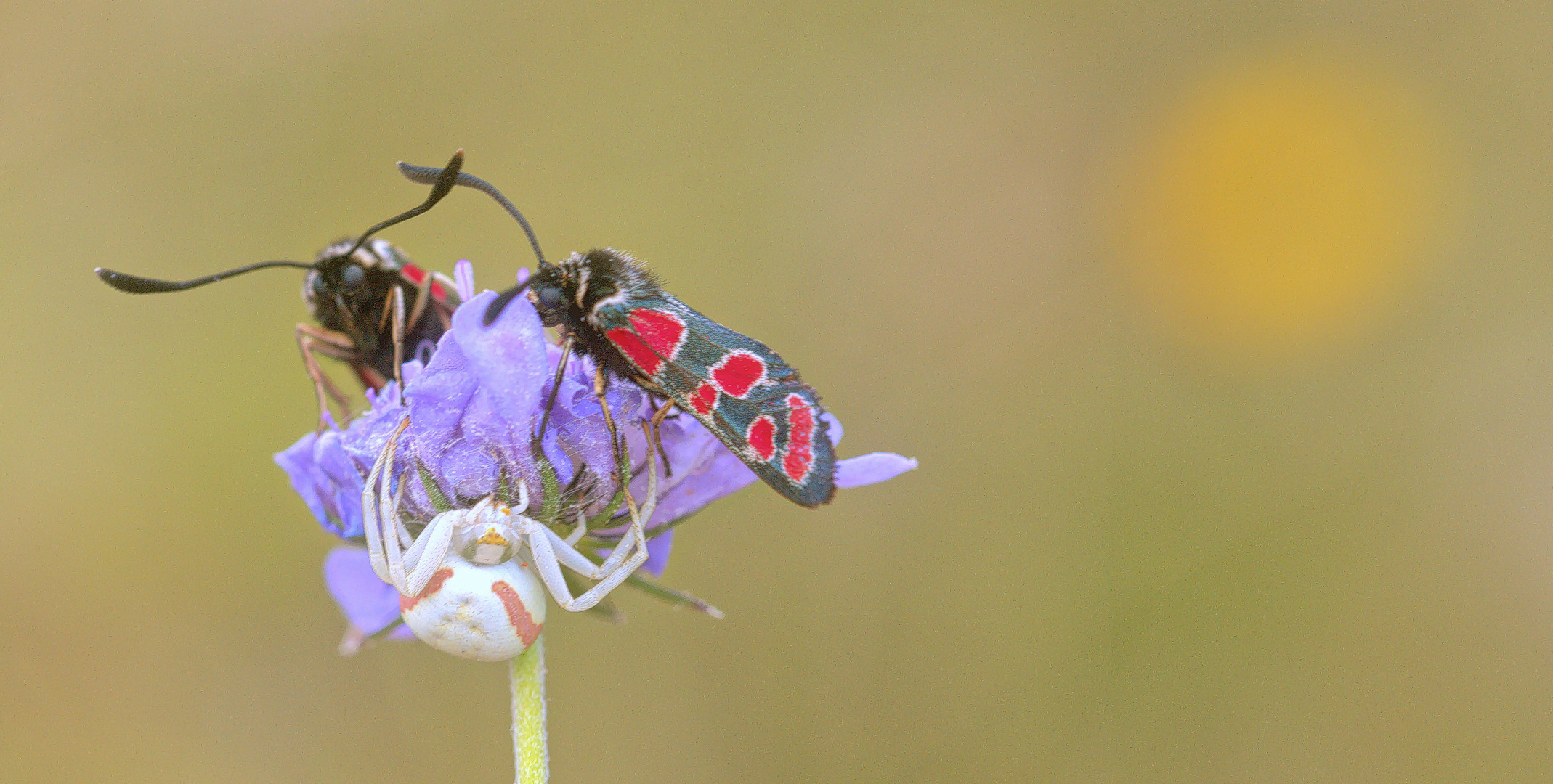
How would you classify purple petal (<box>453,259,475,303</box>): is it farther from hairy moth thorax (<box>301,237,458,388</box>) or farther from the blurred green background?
the blurred green background

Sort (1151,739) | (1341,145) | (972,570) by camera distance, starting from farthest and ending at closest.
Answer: (1341,145) < (972,570) < (1151,739)

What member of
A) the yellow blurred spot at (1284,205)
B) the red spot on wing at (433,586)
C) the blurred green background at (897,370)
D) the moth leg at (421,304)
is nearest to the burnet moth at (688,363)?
the red spot on wing at (433,586)

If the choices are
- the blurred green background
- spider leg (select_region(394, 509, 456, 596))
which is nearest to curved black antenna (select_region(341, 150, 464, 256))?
spider leg (select_region(394, 509, 456, 596))

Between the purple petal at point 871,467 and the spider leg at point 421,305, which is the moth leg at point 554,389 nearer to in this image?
the purple petal at point 871,467

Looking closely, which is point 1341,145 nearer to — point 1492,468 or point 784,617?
point 1492,468

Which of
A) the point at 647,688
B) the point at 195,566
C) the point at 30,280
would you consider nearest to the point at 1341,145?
the point at 647,688
